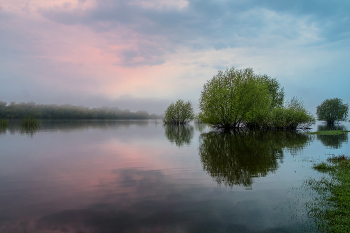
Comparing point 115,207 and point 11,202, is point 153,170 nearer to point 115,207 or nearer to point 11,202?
point 115,207

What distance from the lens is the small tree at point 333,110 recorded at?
102 metres

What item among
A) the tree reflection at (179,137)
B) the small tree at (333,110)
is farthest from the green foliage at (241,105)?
the small tree at (333,110)

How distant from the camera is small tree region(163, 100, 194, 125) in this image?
307 feet

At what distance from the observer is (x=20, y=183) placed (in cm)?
898

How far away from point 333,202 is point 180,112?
87534mm

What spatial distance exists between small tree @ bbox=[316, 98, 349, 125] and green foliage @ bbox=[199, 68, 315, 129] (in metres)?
72.8

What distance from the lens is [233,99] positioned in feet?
155

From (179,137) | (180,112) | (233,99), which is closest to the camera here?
(179,137)

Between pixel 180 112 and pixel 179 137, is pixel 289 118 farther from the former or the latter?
pixel 180 112

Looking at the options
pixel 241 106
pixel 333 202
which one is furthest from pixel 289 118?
pixel 333 202

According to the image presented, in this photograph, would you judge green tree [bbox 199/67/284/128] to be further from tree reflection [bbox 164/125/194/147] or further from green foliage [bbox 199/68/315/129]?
tree reflection [bbox 164/125/194/147]

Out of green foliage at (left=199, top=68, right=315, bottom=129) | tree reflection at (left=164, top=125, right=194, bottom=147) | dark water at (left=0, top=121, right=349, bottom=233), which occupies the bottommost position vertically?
tree reflection at (left=164, top=125, right=194, bottom=147)

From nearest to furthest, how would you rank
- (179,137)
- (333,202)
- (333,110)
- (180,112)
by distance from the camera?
(333,202)
(179,137)
(180,112)
(333,110)

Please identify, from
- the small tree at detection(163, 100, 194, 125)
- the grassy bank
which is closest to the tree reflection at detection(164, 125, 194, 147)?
the grassy bank
